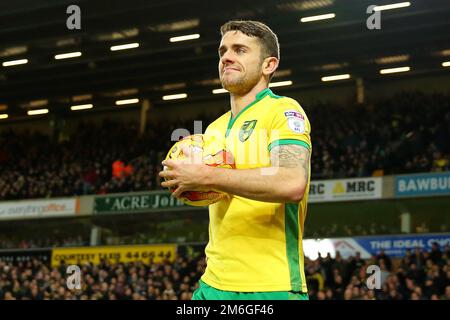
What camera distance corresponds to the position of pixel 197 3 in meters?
25.5

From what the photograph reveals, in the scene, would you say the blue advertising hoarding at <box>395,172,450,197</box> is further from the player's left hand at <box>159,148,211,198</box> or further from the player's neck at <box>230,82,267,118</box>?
the player's left hand at <box>159,148,211,198</box>

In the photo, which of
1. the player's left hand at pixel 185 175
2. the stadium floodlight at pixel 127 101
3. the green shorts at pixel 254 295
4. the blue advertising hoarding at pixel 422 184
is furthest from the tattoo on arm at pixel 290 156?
the stadium floodlight at pixel 127 101

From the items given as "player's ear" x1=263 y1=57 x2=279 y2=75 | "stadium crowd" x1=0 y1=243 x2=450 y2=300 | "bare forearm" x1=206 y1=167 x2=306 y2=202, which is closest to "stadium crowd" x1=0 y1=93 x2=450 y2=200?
"stadium crowd" x1=0 y1=243 x2=450 y2=300

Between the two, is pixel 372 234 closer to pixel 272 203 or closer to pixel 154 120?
pixel 154 120

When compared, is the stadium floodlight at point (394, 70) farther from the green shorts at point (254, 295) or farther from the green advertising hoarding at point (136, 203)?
the green shorts at point (254, 295)

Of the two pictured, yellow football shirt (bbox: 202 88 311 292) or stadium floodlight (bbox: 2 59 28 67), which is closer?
yellow football shirt (bbox: 202 88 311 292)

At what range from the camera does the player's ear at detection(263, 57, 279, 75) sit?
13.4ft

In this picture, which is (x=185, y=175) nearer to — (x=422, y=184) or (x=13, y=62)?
(x=422, y=184)

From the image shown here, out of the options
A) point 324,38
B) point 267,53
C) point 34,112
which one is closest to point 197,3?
point 324,38

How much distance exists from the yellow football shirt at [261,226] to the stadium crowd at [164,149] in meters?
21.5

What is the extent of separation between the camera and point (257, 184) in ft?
11.5

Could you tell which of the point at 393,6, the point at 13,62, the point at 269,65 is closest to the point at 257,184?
the point at 269,65

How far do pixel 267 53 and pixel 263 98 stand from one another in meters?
0.25

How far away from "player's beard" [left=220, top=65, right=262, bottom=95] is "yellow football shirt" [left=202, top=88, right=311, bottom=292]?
182 millimetres
